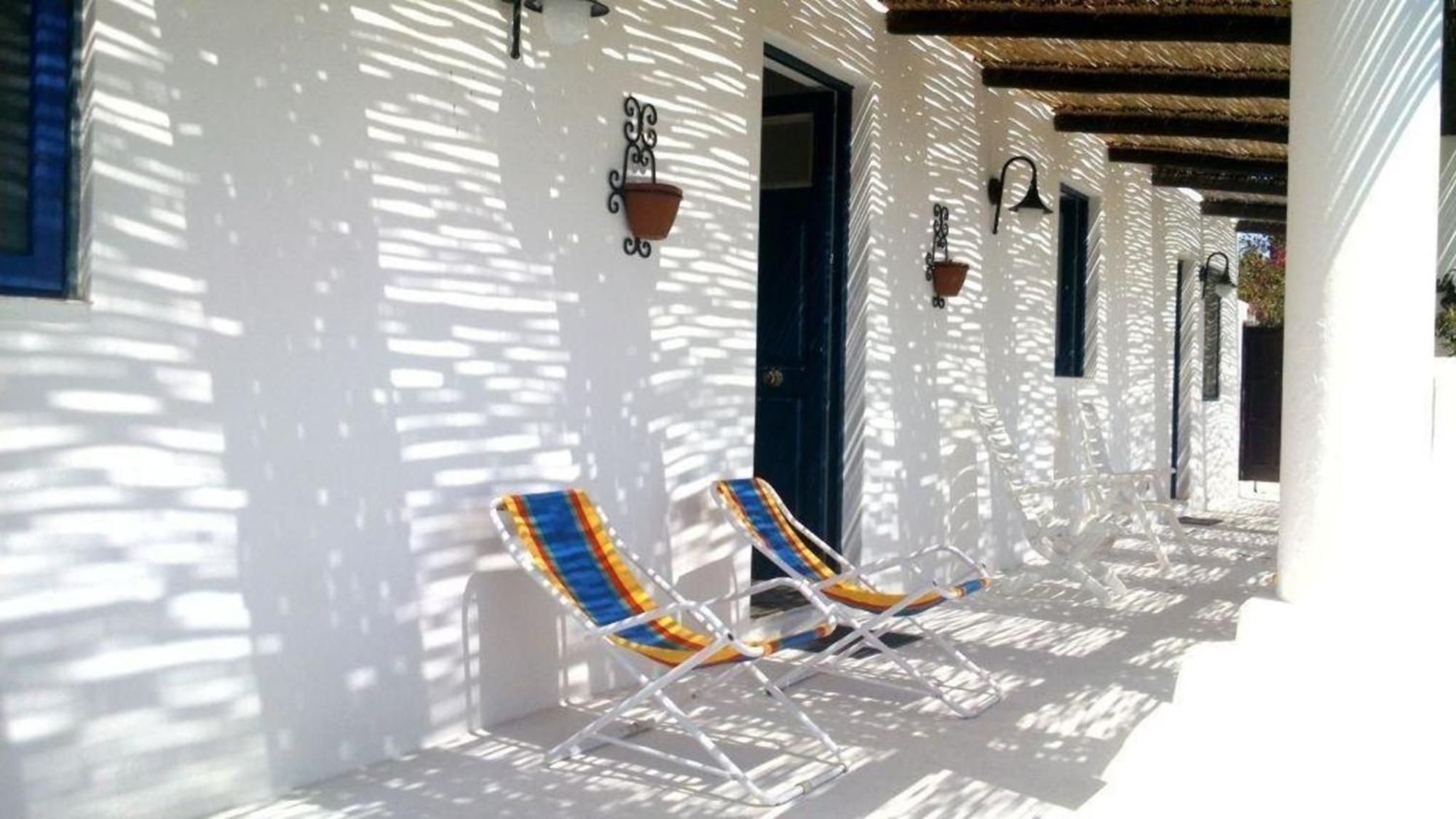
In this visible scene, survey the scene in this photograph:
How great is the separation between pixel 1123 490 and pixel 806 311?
2.55 meters

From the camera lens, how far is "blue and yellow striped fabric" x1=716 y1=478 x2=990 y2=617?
450cm

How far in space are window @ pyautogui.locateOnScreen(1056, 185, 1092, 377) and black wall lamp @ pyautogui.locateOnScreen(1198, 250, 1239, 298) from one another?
339 centimetres

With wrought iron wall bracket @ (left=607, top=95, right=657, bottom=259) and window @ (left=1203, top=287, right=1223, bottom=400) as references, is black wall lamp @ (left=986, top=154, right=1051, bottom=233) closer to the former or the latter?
wrought iron wall bracket @ (left=607, top=95, right=657, bottom=259)

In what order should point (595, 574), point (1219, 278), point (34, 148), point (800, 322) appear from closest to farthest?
1. point (34, 148)
2. point (595, 574)
3. point (800, 322)
4. point (1219, 278)

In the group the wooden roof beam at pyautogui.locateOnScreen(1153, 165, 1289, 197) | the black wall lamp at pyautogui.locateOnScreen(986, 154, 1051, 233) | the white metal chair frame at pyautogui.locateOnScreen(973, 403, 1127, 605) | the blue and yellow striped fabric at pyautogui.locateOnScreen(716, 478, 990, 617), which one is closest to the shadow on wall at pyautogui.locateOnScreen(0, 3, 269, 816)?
the blue and yellow striped fabric at pyautogui.locateOnScreen(716, 478, 990, 617)

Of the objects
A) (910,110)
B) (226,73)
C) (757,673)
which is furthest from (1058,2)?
(226,73)

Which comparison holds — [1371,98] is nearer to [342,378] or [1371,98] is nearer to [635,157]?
[635,157]

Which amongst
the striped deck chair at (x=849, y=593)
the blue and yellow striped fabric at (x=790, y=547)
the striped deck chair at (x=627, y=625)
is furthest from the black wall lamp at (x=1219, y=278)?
the striped deck chair at (x=627, y=625)

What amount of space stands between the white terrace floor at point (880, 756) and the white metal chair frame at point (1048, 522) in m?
1.02

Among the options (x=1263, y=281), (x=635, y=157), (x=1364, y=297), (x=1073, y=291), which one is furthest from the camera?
(x=1263, y=281)

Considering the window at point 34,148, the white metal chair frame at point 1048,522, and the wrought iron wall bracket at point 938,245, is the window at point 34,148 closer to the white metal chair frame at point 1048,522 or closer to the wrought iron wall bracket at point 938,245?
the wrought iron wall bracket at point 938,245

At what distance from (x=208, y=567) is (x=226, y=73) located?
1.15 m

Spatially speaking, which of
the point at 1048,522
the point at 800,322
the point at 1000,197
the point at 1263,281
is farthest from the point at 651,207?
the point at 1263,281

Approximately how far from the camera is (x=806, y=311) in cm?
613
